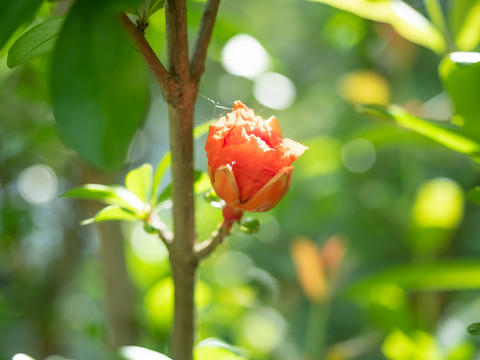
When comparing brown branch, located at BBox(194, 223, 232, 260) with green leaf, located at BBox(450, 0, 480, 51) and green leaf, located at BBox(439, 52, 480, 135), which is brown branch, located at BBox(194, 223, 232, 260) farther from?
green leaf, located at BBox(450, 0, 480, 51)

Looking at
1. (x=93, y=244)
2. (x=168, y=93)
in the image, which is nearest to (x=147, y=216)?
(x=168, y=93)

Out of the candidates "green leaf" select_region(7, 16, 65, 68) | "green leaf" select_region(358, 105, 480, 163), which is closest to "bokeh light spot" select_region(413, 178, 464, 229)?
"green leaf" select_region(358, 105, 480, 163)

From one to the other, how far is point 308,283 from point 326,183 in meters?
0.19

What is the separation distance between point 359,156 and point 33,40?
0.85 m

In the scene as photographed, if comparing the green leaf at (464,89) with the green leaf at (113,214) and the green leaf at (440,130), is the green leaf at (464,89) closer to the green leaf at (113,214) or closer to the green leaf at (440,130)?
the green leaf at (440,130)

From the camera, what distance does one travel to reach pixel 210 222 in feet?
2.74

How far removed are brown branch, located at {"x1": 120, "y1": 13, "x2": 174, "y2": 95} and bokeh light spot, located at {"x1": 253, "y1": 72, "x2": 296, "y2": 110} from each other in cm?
38

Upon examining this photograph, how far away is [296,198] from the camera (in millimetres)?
888

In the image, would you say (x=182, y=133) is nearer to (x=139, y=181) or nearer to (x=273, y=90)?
(x=139, y=181)

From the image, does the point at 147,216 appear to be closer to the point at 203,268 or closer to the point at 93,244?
the point at 203,268

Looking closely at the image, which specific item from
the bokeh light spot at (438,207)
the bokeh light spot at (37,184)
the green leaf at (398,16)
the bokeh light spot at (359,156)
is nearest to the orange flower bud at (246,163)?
the green leaf at (398,16)

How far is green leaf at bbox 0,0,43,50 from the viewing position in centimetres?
23

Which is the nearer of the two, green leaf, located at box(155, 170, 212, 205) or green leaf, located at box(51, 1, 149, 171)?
green leaf, located at box(51, 1, 149, 171)

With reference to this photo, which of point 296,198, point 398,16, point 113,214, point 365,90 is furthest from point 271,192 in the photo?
point 365,90
